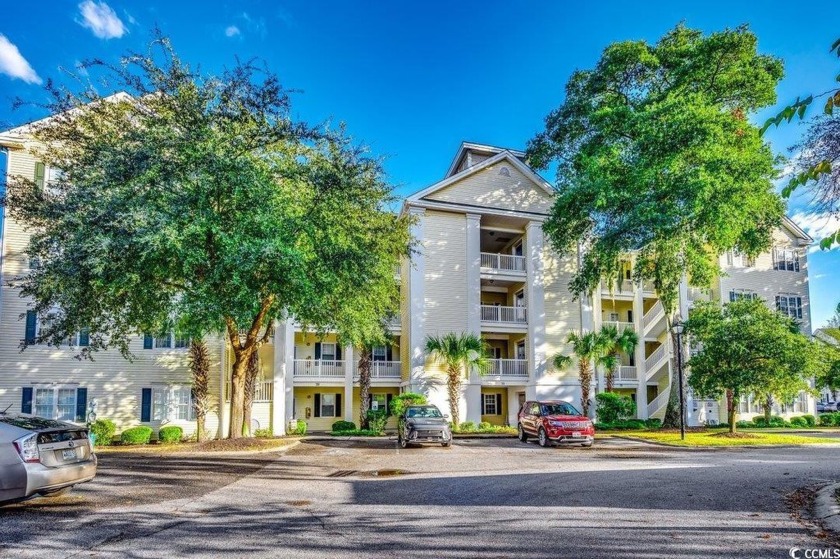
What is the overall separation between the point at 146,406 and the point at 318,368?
8435 mm

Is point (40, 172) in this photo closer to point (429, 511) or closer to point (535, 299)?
point (429, 511)

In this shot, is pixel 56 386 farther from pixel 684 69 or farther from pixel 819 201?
pixel 684 69

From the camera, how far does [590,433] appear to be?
19.9 m

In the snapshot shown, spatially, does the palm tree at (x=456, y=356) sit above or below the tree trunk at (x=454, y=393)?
above

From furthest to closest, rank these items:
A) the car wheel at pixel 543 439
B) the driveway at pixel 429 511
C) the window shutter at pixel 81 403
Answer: the window shutter at pixel 81 403, the car wheel at pixel 543 439, the driveway at pixel 429 511

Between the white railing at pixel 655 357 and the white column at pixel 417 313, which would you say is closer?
the white column at pixel 417 313

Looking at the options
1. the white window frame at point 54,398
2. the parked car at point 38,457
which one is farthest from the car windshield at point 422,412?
the white window frame at point 54,398

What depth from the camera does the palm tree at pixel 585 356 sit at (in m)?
30.0

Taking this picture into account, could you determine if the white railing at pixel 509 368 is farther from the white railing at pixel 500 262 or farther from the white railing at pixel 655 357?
the white railing at pixel 655 357

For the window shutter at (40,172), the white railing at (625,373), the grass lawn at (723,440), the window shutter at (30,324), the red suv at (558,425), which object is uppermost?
the window shutter at (40,172)

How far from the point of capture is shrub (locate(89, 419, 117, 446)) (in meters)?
22.4

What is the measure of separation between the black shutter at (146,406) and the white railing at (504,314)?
56.0 feet

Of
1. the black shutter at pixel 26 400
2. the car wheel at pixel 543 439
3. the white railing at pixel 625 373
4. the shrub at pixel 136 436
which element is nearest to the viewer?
the car wheel at pixel 543 439

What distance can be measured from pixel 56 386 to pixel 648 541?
83.2 feet
